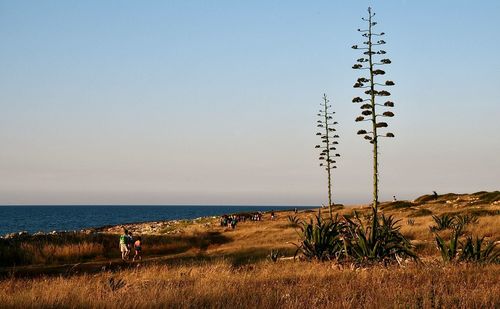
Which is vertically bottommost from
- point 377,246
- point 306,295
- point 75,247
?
point 75,247

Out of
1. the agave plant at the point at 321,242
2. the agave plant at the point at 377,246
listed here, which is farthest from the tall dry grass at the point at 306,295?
the agave plant at the point at 321,242

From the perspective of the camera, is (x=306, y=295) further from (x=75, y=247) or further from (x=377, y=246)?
(x=75, y=247)

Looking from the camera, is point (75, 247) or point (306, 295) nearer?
point (306, 295)

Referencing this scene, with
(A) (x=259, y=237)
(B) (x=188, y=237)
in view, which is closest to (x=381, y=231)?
(A) (x=259, y=237)

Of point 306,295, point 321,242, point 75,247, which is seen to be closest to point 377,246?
point 321,242

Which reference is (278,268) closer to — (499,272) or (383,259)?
(383,259)

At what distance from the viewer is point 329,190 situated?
117 feet

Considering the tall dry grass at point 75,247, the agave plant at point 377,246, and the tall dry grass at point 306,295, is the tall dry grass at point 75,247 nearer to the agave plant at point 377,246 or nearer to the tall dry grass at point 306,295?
the agave plant at point 377,246

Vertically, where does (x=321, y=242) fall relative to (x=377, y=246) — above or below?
below

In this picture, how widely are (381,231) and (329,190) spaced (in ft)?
66.3

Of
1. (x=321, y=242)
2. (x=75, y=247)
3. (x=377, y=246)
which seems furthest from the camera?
(x=75, y=247)

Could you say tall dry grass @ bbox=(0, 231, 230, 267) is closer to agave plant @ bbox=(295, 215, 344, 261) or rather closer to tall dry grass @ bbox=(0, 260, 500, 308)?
agave plant @ bbox=(295, 215, 344, 261)

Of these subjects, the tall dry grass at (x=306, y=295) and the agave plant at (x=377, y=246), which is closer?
the tall dry grass at (x=306, y=295)

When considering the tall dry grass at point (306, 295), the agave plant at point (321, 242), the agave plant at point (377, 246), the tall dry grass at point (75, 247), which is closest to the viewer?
the tall dry grass at point (306, 295)
